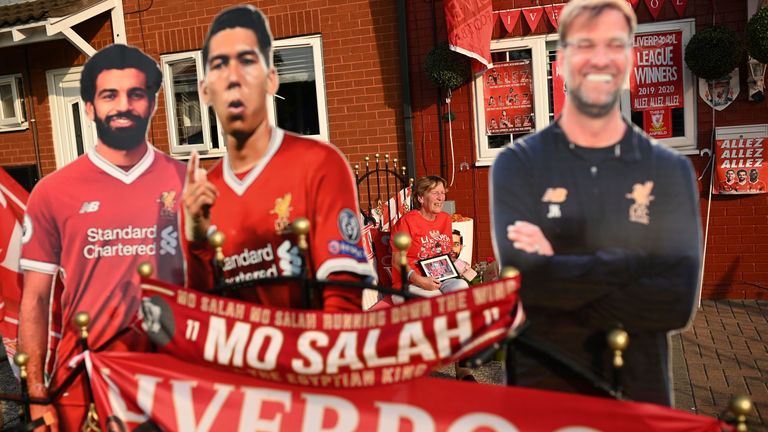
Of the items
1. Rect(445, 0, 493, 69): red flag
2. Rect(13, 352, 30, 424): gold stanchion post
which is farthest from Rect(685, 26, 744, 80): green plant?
Rect(13, 352, 30, 424): gold stanchion post

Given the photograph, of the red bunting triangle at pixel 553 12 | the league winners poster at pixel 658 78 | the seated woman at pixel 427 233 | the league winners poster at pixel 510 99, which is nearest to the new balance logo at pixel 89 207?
the seated woman at pixel 427 233

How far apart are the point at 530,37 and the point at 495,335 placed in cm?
540

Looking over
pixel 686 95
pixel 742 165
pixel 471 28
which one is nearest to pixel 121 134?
pixel 471 28

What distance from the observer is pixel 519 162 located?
241 centimetres

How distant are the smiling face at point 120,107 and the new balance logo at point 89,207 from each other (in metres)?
0.29

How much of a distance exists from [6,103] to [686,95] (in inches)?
337

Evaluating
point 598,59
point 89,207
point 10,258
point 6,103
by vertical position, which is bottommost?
point 10,258

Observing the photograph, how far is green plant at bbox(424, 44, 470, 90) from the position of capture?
6.88 meters

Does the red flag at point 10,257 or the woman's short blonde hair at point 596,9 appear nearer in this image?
the woman's short blonde hair at point 596,9

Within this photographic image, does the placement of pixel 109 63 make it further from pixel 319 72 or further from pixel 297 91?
pixel 319 72

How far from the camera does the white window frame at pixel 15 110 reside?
852cm

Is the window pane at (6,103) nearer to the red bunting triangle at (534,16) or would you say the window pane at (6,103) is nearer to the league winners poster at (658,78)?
the red bunting triangle at (534,16)

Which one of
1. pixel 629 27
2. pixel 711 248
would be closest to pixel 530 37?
pixel 711 248

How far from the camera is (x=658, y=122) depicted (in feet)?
22.9
